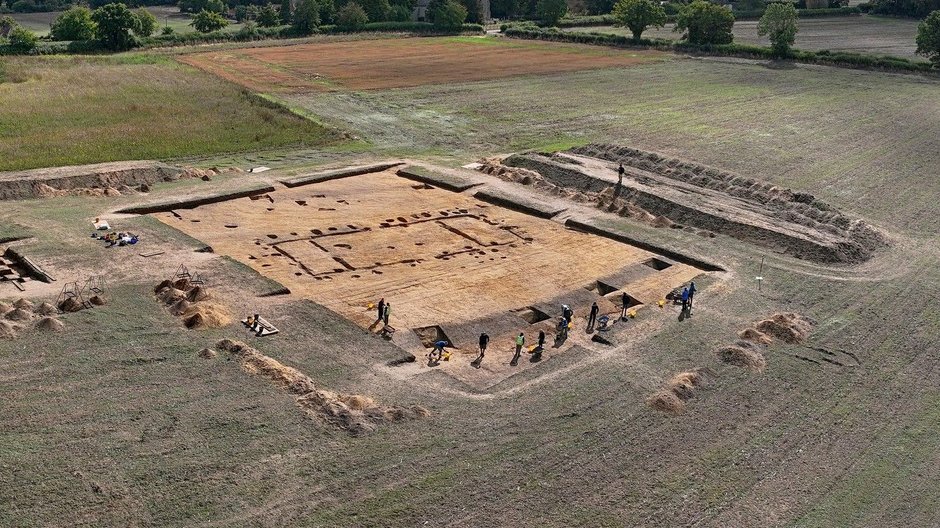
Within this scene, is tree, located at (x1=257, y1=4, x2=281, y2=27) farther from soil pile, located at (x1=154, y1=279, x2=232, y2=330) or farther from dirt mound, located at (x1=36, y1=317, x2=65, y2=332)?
dirt mound, located at (x1=36, y1=317, x2=65, y2=332)

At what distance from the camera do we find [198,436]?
74.8ft

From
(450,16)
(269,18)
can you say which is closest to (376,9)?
(450,16)

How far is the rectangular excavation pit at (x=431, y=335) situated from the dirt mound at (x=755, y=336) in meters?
10.2

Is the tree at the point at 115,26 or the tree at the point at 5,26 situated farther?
the tree at the point at 5,26

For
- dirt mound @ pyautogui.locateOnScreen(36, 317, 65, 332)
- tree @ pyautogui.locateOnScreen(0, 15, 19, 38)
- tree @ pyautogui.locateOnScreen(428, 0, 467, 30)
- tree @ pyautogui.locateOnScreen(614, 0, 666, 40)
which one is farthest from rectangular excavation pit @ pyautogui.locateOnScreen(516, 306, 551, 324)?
tree @ pyautogui.locateOnScreen(0, 15, 19, 38)

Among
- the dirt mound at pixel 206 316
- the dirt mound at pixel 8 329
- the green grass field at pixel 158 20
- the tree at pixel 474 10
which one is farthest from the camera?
the tree at pixel 474 10

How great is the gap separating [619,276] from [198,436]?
20087mm

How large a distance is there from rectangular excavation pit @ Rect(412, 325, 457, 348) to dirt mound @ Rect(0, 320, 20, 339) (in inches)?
502

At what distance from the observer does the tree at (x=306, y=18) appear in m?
118

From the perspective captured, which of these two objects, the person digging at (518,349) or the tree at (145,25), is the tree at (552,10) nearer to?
the tree at (145,25)

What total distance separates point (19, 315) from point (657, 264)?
25.5 meters

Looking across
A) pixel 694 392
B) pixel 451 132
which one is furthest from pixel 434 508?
pixel 451 132

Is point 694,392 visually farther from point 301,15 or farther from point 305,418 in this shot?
point 301,15

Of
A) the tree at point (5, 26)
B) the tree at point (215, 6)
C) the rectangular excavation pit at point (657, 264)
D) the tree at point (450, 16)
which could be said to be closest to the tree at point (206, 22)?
the tree at point (5, 26)
